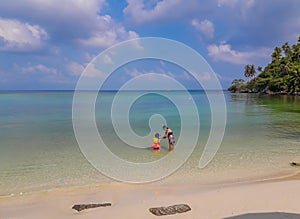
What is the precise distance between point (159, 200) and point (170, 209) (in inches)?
41.5

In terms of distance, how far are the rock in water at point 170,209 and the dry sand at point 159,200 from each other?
0.15 meters

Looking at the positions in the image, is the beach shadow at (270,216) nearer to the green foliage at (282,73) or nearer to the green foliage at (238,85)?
the green foliage at (282,73)

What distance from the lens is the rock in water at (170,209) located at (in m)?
6.20

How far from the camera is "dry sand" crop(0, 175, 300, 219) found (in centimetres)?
636

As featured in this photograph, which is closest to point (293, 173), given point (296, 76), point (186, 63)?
point (186, 63)

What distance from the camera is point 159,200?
7383 mm

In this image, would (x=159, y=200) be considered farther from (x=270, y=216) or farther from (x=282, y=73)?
(x=282, y=73)

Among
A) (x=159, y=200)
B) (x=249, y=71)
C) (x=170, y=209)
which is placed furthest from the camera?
(x=249, y=71)

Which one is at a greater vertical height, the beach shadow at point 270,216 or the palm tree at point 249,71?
the palm tree at point 249,71

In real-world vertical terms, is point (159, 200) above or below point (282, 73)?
below

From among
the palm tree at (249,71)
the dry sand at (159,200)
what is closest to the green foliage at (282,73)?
the palm tree at (249,71)

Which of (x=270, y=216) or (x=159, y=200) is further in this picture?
(x=159, y=200)

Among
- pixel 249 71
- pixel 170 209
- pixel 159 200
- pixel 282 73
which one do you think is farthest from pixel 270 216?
pixel 249 71

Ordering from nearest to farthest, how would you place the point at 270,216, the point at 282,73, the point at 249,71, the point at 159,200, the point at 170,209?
the point at 270,216, the point at 170,209, the point at 159,200, the point at 282,73, the point at 249,71
